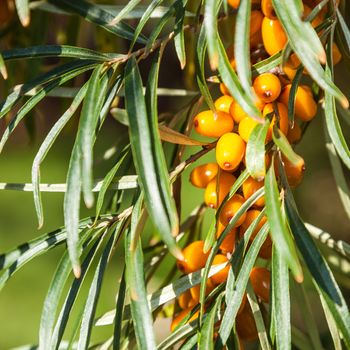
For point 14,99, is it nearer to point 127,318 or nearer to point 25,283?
point 127,318

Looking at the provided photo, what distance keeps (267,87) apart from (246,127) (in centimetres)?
5

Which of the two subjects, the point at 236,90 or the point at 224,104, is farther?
the point at 224,104

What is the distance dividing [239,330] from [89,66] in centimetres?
36

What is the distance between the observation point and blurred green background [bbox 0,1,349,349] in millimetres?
1292

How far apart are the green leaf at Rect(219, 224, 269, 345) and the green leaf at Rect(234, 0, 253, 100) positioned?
172 mm

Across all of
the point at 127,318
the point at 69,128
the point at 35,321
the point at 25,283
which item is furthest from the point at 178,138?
the point at 25,283

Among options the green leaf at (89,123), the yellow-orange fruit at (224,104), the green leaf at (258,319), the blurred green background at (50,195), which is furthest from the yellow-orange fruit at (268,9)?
the blurred green background at (50,195)

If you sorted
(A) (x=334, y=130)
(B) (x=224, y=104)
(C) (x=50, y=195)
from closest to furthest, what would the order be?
(A) (x=334, y=130) < (B) (x=224, y=104) < (C) (x=50, y=195)

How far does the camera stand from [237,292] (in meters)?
0.70

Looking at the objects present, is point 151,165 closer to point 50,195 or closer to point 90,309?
point 90,309

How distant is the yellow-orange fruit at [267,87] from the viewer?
77cm

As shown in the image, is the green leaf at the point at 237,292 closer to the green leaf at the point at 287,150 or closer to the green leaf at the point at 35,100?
the green leaf at the point at 287,150

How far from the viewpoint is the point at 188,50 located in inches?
50.6

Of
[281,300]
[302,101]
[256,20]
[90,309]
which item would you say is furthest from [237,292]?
[256,20]
